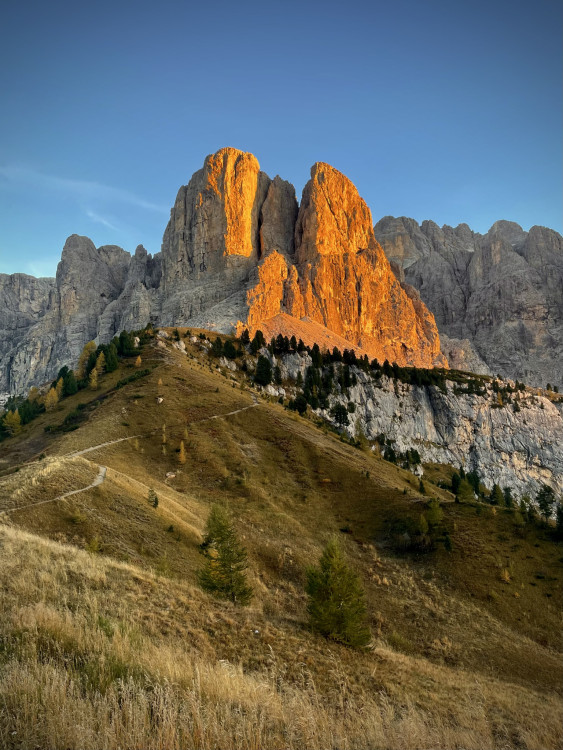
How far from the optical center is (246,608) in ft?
48.1

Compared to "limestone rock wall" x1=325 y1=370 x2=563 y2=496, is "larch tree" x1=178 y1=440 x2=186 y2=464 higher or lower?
lower

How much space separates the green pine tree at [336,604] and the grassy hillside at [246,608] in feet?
3.58

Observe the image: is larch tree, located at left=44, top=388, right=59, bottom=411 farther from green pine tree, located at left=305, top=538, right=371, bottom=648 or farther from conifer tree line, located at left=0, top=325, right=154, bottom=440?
green pine tree, located at left=305, top=538, right=371, bottom=648

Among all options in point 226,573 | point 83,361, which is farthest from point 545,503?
point 83,361

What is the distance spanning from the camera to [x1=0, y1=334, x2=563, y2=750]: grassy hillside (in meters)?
6.25

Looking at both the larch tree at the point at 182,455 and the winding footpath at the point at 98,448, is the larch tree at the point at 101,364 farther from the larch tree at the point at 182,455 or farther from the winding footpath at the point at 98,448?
the larch tree at the point at 182,455

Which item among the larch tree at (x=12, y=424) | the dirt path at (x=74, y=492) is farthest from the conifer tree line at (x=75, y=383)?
the dirt path at (x=74, y=492)

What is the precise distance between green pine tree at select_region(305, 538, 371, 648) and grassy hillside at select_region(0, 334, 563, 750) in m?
1.09

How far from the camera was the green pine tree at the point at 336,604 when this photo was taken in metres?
15.7

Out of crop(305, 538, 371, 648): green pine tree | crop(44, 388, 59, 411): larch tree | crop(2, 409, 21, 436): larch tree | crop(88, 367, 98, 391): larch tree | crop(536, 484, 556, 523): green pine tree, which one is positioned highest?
crop(88, 367, 98, 391): larch tree

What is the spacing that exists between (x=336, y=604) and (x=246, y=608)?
17.7ft

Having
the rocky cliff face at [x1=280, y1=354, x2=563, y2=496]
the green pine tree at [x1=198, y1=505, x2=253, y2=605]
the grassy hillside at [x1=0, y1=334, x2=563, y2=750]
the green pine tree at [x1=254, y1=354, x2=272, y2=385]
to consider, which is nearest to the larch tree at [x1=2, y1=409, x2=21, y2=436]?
the grassy hillside at [x1=0, y1=334, x2=563, y2=750]

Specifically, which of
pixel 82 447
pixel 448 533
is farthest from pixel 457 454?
pixel 82 447

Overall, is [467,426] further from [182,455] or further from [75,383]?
[75,383]
